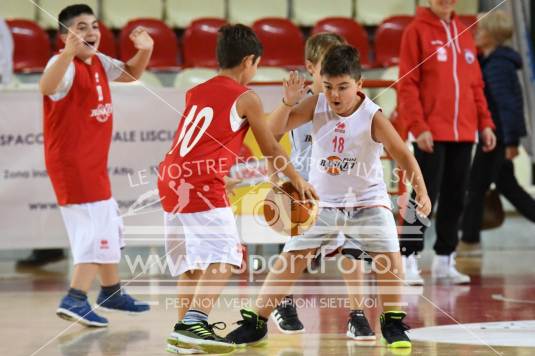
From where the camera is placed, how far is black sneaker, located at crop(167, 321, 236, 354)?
3.92 m

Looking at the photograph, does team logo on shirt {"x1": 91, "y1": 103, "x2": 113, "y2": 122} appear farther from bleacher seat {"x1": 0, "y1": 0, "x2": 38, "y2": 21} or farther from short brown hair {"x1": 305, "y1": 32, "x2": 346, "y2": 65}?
bleacher seat {"x1": 0, "y1": 0, "x2": 38, "y2": 21}

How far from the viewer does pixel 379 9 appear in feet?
30.6

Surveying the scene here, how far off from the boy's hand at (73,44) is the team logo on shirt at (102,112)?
325mm

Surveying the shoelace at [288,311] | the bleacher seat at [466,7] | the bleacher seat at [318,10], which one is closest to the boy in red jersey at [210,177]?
the shoelace at [288,311]

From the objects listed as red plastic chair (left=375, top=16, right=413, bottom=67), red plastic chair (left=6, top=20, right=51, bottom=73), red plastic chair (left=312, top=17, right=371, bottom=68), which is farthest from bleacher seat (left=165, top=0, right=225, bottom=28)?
red plastic chair (left=375, top=16, right=413, bottom=67)

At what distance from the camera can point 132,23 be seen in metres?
8.99

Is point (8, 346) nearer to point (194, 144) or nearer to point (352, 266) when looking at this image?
point (194, 144)

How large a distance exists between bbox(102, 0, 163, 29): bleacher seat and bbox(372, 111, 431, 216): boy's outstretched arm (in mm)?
5357

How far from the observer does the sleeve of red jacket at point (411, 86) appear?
586cm

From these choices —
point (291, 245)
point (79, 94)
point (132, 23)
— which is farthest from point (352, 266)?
point (132, 23)

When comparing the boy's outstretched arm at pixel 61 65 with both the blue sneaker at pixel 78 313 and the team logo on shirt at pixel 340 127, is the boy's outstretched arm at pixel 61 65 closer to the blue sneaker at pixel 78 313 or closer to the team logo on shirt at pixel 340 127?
the blue sneaker at pixel 78 313

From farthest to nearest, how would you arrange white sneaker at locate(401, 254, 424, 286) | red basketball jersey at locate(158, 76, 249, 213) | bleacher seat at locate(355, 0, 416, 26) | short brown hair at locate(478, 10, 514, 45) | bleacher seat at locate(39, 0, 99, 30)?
bleacher seat at locate(355, 0, 416, 26) < bleacher seat at locate(39, 0, 99, 30) < short brown hair at locate(478, 10, 514, 45) < white sneaker at locate(401, 254, 424, 286) < red basketball jersey at locate(158, 76, 249, 213)

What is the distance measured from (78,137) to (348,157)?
137 centimetres

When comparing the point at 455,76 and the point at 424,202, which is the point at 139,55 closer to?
the point at 424,202
